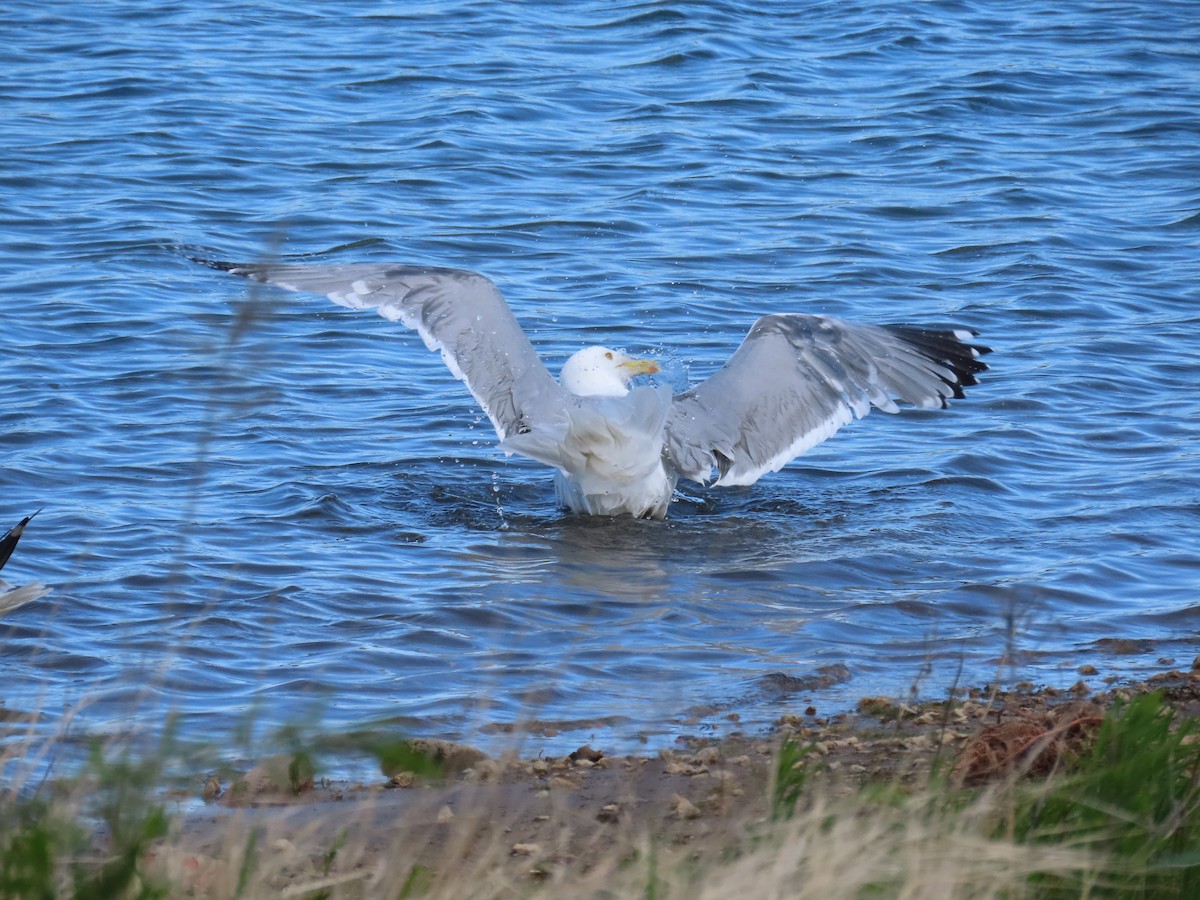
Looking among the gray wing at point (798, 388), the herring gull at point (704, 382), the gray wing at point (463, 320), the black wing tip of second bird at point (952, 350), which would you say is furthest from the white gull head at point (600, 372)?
the black wing tip of second bird at point (952, 350)

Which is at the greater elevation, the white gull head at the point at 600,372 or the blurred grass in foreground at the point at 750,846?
the blurred grass in foreground at the point at 750,846

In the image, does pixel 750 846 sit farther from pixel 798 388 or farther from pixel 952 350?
pixel 952 350

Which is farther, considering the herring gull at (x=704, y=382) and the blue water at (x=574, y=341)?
the herring gull at (x=704, y=382)

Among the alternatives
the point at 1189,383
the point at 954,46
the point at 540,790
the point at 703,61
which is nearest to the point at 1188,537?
the point at 1189,383

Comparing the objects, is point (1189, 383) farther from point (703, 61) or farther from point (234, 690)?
point (703, 61)

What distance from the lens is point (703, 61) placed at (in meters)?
17.7

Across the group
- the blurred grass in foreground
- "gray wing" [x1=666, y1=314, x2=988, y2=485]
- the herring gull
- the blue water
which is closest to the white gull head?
the herring gull

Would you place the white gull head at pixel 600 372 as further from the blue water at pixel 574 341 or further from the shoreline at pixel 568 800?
the shoreline at pixel 568 800

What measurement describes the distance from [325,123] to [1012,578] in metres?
9.67

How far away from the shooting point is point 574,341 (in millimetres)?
10570

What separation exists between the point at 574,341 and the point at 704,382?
7.19ft

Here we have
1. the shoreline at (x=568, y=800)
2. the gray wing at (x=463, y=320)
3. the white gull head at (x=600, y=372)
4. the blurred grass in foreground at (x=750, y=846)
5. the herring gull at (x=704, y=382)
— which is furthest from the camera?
the white gull head at (x=600, y=372)

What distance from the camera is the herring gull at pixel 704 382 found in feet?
26.9

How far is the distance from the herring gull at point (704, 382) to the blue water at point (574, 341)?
0.32 meters
